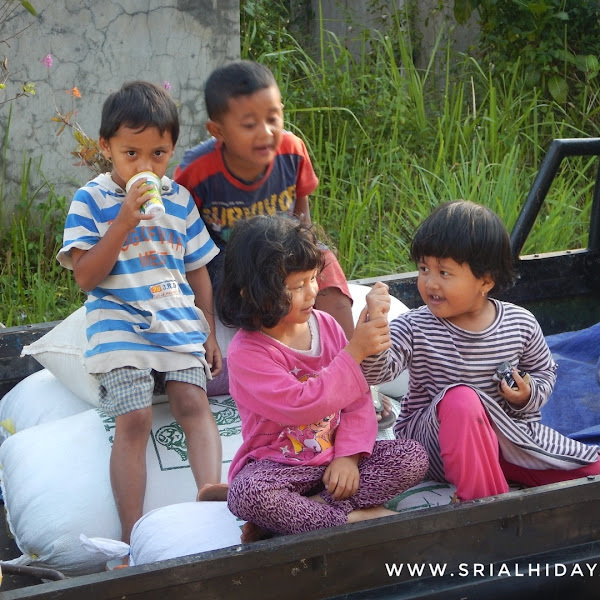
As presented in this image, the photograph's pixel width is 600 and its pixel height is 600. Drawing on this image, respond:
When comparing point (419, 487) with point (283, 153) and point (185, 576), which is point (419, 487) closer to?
point (185, 576)

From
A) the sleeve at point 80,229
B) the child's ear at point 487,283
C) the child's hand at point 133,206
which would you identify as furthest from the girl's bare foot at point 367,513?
the sleeve at point 80,229

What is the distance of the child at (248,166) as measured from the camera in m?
2.74

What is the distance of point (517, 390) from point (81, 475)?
120 centimetres

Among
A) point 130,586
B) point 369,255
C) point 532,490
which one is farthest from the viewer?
point 369,255

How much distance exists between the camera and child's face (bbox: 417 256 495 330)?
7.38ft

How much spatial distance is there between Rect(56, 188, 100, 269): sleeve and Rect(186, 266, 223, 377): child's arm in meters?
0.35

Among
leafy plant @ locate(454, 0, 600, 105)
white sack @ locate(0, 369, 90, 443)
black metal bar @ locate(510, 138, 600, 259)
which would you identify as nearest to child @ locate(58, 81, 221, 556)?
white sack @ locate(0, 369, 90, 443)

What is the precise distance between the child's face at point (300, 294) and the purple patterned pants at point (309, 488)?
13.1 inches

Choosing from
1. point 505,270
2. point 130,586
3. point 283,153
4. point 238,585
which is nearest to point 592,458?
point 505,270

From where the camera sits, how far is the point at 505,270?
2.29 metres

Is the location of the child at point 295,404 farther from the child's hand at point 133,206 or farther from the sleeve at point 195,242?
the sleeve at point 195,242

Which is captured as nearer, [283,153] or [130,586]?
[130,586]

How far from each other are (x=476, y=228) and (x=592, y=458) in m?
0.62

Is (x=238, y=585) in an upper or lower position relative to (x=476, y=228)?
lower
